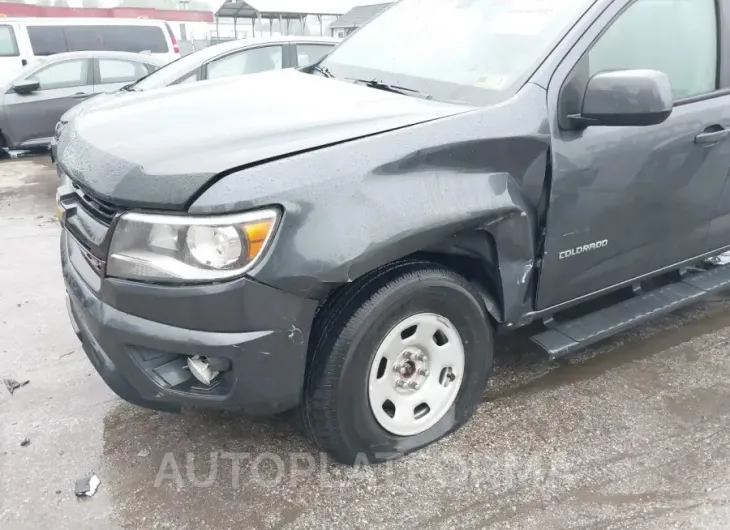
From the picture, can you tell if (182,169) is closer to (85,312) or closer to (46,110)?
(85,312)

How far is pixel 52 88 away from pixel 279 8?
10.6 m

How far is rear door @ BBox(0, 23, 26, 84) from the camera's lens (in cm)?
1184

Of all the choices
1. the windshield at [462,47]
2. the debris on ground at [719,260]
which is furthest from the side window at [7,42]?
the debris on ground at [719,260]

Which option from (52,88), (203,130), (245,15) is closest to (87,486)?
(203,130)

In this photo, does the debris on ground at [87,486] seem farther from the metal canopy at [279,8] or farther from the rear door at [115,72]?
the metal canopy at [279,8]

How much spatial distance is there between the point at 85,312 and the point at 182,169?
0.65 meters

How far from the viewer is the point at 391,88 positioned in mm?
2721

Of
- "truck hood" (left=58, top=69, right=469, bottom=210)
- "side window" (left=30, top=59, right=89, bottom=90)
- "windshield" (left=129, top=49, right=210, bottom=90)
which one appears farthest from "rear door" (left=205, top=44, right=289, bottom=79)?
"truck hood" (left=58, top=69, right=469, bottom=210)

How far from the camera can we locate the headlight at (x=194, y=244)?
1.87m

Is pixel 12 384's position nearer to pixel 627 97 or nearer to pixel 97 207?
pixel 97 207

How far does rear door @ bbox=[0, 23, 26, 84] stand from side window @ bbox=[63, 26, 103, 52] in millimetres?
946

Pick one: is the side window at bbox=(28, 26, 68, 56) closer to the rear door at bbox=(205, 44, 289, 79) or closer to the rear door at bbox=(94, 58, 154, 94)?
the rear door at bbox=(94, 58, 154, 94)

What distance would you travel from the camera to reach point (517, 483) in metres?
2.36

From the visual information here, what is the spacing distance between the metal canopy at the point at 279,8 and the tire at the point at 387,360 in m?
16.7
